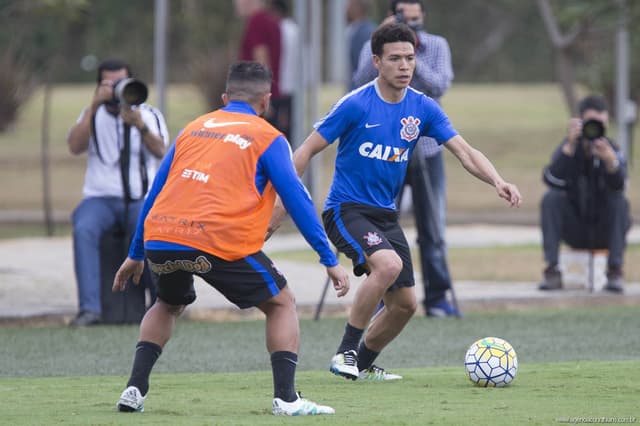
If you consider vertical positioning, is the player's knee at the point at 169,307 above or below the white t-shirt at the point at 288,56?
Result: above

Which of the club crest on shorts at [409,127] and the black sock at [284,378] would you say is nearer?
the black sock at [284,378]

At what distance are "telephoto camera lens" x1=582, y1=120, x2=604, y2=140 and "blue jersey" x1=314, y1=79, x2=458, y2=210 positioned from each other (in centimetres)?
453

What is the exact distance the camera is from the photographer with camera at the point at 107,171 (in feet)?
38.0

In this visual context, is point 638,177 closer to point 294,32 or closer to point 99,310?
point 294,32

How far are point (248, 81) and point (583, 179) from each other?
6926 millimetres

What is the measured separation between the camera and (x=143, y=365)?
7059mm

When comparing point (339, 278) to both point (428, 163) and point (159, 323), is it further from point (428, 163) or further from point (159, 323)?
point (428, 163)

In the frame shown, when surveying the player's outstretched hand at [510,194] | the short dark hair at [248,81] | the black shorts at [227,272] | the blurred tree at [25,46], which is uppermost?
the short dark hair at [248,81]

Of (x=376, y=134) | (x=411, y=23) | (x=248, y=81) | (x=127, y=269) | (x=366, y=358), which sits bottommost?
(x=366, y=358)

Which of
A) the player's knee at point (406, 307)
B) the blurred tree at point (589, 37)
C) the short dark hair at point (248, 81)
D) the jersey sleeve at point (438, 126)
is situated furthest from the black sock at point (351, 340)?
the blurred tree at point (589, 37)

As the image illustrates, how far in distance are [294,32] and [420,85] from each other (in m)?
8.72

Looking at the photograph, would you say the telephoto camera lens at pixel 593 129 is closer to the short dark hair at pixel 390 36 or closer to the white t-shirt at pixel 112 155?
the white t-shirt at pixel 112 155

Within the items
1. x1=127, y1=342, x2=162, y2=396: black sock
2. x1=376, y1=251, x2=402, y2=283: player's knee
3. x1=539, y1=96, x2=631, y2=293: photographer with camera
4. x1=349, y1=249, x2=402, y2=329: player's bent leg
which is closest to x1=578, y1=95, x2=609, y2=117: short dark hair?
x1=539, y1=96, x2=631, y2=293: photographer with camera

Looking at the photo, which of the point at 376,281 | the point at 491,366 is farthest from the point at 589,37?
the point at 491,366
